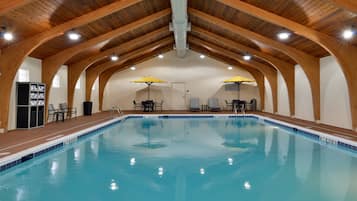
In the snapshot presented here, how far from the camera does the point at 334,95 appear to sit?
9.43 m

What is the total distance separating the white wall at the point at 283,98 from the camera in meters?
13.8

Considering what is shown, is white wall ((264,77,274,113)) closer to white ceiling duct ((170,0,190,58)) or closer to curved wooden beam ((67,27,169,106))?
white ceiling duct ((170,0,190,58))

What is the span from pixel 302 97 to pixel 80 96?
382 inches

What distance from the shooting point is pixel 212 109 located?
17719mm

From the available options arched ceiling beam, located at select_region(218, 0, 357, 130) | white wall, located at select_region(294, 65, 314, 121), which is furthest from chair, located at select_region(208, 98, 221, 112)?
arched ceiling beam, located at select_region(218, 0, 357, 130)

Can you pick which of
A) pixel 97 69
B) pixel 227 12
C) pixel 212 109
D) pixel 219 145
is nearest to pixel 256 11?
pixel 227 12

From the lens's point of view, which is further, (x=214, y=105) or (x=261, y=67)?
(x=214, y=105)

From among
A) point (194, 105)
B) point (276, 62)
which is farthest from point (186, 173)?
point (194, 105)

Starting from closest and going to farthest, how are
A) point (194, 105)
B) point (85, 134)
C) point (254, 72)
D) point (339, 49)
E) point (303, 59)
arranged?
point (339, 49) → point (85, 134) → point (303, 59) → point (254, 72) → point (194, 105)

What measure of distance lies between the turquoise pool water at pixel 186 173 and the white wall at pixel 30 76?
2.22m

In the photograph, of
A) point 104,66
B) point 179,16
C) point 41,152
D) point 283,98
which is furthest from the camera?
point 104,66

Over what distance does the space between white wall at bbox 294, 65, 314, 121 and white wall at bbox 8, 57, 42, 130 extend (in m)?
9.62

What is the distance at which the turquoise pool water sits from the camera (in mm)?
3914

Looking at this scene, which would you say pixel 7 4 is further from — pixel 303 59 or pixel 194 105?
pixel 194 105
